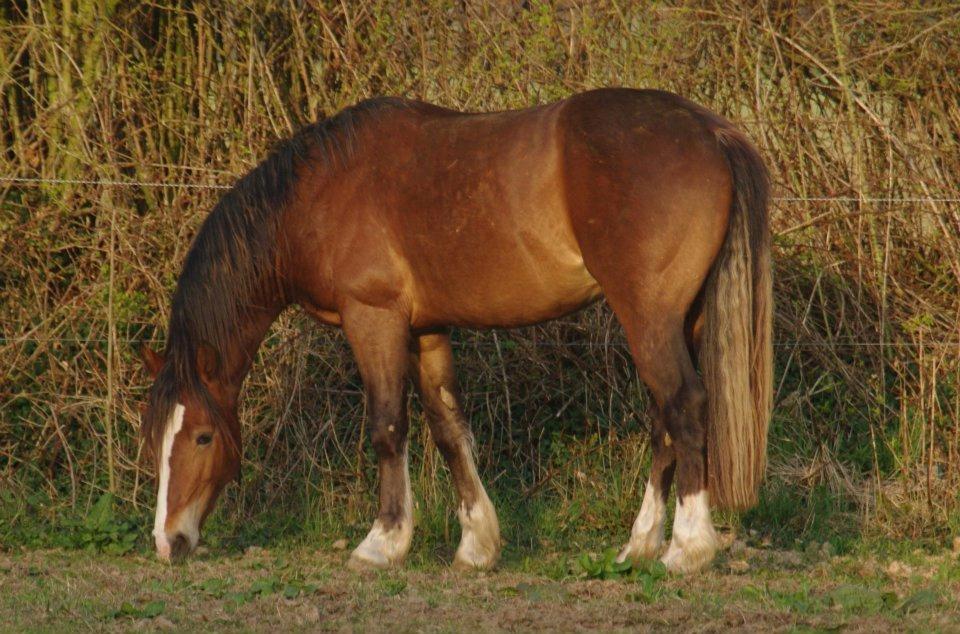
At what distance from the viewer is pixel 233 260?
16.6 ft

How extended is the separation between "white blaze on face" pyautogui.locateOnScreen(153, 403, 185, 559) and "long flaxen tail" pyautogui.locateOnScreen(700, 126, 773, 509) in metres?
2.13

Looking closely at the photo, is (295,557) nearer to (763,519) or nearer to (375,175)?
(375,175)

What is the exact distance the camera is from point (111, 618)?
3.84m

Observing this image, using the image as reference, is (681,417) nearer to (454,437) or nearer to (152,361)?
(454,437)

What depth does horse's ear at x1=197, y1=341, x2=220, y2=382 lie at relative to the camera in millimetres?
5000

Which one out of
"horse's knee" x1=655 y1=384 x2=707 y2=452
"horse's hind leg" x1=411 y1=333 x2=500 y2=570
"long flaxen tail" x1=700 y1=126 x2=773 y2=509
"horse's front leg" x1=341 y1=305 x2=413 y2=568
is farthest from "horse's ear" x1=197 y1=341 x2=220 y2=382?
"long flaxen tail" x1=700 y1=126 x2=773 y2=509

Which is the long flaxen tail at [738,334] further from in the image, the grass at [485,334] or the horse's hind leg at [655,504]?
the grass at [485,334]

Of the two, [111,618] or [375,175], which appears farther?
[375,175]

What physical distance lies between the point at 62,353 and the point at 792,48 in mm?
4330

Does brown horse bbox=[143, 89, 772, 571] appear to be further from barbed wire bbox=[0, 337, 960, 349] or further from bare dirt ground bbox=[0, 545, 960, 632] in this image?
barbed wire bbox=[0, 337, 960, 349]

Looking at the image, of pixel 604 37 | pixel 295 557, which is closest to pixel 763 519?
pixel 295 557

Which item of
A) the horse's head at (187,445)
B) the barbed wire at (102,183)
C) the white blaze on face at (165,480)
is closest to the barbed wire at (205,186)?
the barbed wire at (102,183)

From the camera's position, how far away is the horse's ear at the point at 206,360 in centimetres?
500

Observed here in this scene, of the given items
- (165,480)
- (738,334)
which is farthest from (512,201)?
(165,480)
